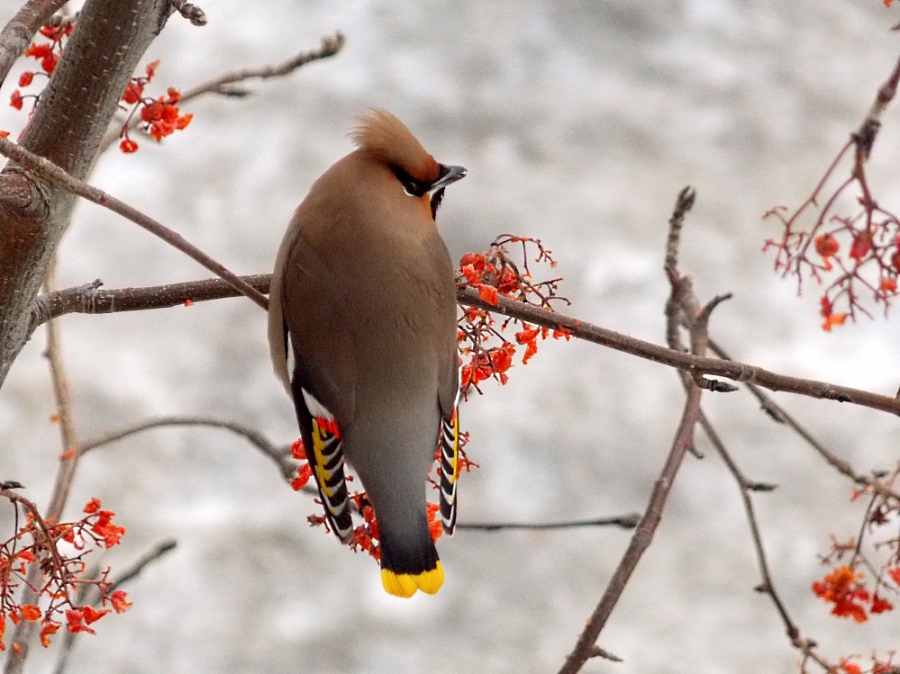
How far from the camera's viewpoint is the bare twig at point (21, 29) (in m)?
1.60

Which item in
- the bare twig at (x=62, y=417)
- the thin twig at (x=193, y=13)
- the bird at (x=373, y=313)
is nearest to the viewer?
the thin twig at (x=193, y=13)

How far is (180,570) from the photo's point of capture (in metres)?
4.48

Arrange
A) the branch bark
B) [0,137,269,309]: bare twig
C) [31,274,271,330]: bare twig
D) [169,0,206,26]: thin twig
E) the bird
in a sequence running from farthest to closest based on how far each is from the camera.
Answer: the bird
[31,274,271,330]: bare twig
the branch bark
[169,0,206,26]: thin twig
[0,137,269,309]: bare twig

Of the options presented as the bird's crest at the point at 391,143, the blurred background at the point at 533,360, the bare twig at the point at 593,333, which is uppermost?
the blurred background at the point at 533,360

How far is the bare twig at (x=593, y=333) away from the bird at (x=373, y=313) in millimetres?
359

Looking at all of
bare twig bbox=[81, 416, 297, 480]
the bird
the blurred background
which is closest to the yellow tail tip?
the bird

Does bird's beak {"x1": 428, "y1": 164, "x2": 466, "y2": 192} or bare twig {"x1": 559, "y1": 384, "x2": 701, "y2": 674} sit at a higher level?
bird's beak {"x1": 428, "y1": 164, "x2": 466, "y2": 192}

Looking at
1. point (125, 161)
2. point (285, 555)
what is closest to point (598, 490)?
point (285, 555)

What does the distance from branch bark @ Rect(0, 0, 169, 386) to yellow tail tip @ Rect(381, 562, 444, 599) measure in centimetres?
63

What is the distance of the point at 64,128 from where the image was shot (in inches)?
67.9

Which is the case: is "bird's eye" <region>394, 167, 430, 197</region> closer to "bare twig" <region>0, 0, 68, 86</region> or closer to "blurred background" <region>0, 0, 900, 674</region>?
"bare twig" <region>0, 0, 68, 86</region>

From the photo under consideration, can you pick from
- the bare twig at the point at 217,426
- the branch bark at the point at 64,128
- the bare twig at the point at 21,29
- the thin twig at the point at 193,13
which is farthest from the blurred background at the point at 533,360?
the thin twig at the point at 193,13

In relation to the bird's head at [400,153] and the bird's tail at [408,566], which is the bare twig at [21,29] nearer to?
the bird's head at [400,153]

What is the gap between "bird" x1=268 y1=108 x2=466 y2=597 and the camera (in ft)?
7.14
